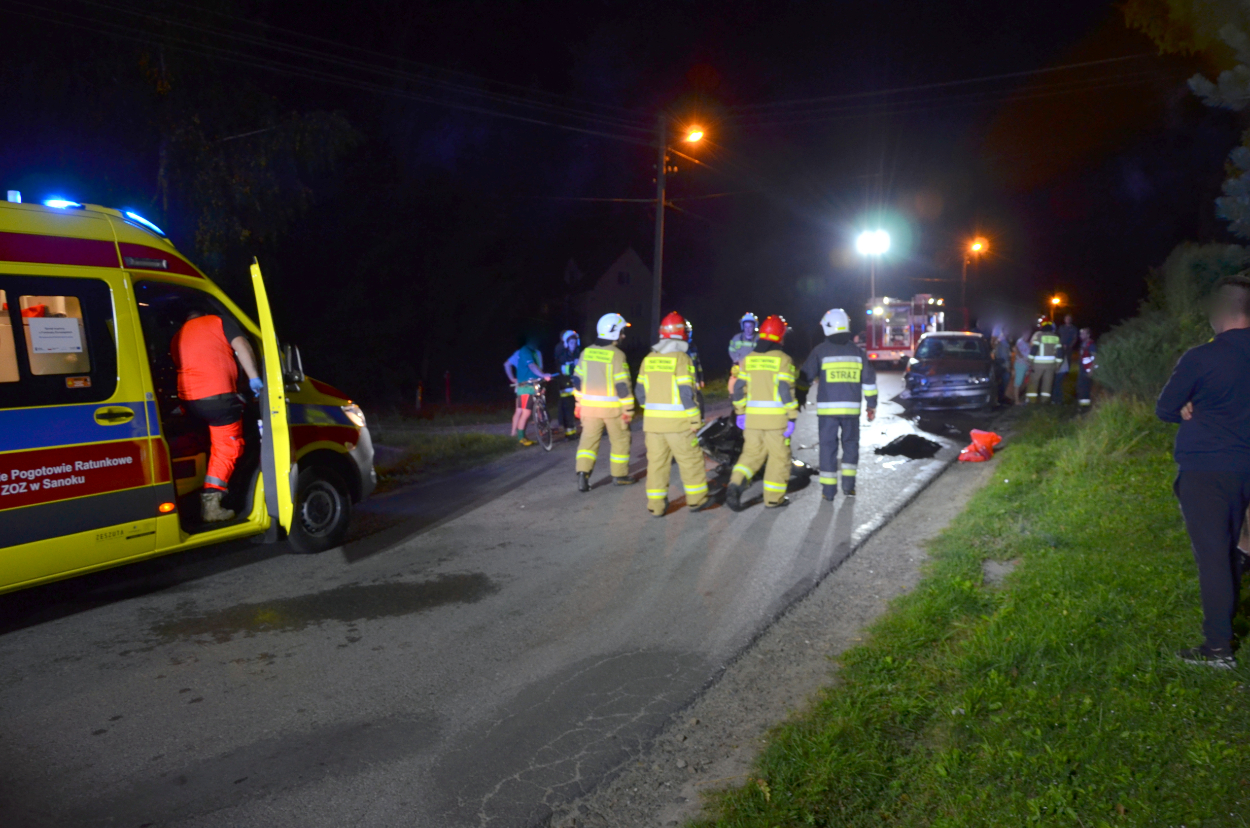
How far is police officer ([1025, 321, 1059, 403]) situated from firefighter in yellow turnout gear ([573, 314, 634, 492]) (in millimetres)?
10831

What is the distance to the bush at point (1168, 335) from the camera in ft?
36.4

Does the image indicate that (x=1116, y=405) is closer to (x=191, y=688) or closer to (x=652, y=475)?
(x=652, y=475)

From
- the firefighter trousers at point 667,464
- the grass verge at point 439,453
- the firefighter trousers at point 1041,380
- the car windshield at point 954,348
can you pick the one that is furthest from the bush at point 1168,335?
the grass verge at point 439,453

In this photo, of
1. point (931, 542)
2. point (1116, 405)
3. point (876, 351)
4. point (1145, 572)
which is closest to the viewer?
point (1145, 572)

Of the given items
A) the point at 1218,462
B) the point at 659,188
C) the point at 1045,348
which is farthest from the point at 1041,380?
the point at 1218,462

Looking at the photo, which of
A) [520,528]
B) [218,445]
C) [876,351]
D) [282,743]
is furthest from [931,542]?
[876,351]

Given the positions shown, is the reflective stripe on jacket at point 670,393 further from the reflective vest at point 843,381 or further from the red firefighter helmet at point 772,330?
the reflective vest at point 843,381

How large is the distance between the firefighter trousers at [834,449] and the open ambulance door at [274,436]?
5.00 m

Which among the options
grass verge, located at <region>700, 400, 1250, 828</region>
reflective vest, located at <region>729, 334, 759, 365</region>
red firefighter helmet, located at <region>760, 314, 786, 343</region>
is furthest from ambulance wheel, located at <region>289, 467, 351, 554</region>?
reflective vest, located at <region>729, 334, 759, 365</region>

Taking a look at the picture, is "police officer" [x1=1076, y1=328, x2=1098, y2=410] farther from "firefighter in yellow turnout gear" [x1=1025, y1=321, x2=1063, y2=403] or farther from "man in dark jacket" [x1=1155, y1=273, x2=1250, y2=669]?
"man in dark jacket" [x1=1155, y1=273, x2=1250, y2=669]

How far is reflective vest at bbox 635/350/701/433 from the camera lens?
7.66 metres

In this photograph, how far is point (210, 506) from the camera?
591cm

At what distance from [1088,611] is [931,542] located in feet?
7.12

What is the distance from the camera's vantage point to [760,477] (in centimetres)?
948
